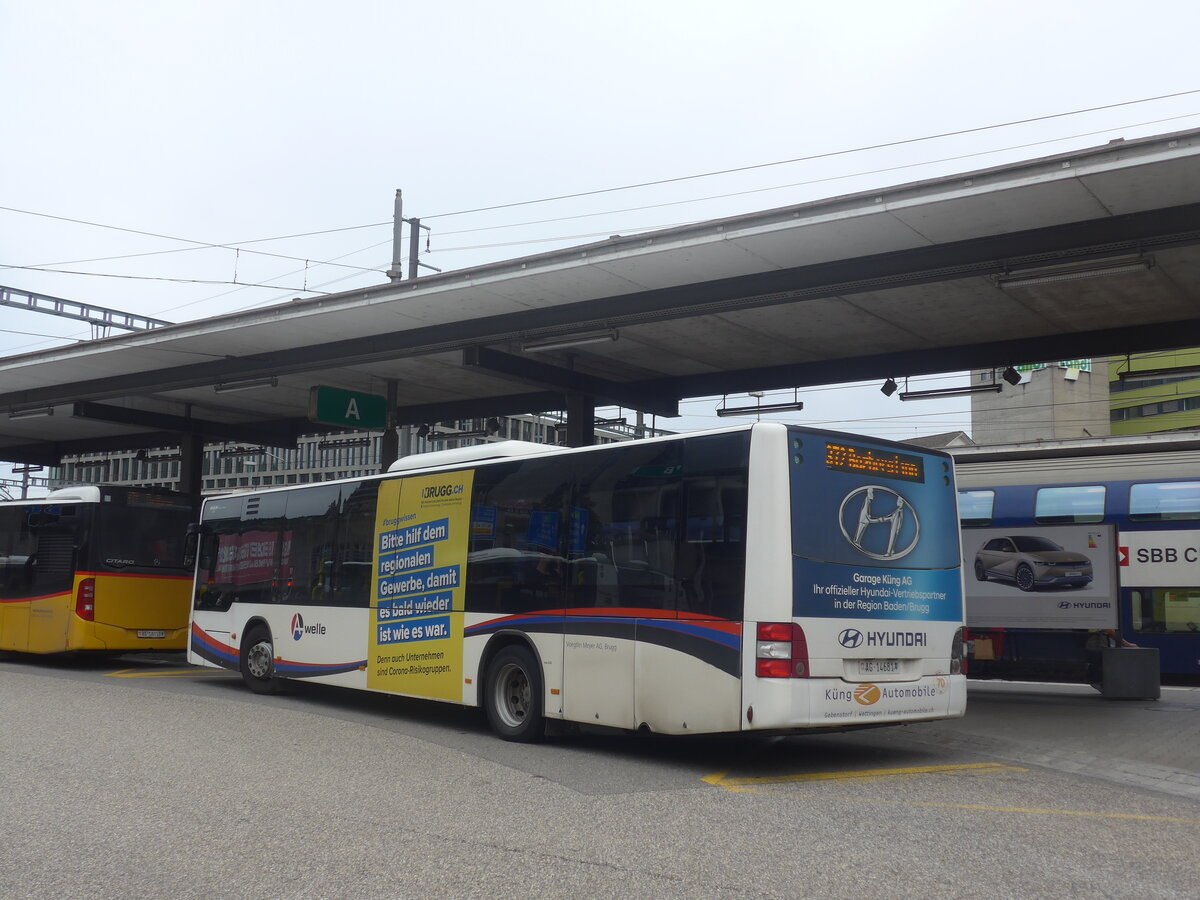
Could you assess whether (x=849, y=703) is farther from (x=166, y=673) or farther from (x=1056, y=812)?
(x=166, y=673)

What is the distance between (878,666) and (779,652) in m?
1.12

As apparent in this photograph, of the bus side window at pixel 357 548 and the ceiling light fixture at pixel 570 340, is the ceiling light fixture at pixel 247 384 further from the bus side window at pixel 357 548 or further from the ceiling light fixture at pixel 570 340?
the bus side window at pixel 357 548

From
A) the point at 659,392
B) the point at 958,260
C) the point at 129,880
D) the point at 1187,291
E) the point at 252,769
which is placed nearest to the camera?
the point at 129,880

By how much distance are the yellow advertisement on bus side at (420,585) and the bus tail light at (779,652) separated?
4121 mm

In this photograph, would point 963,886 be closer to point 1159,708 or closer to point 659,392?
point 1159,708

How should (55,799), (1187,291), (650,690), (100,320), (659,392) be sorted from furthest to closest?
1. (100,320)
2. (659,392)
3. (1187,291)
4. (650,690)
5. (55,799)

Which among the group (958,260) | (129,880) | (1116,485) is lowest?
(129,880)

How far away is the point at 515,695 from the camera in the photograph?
12016 mm

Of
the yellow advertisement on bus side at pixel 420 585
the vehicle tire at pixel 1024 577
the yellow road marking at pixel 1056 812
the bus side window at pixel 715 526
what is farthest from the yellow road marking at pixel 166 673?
the yellow road marking at pixel 1056 812

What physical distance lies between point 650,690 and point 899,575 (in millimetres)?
2278

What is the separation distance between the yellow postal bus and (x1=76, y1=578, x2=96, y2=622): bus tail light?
0.05 feet

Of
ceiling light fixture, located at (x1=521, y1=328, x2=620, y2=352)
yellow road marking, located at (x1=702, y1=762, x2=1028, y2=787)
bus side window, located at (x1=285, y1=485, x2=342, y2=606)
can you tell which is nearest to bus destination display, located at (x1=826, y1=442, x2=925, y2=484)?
yellow road marking, located at (x1=702, y1=762, x2=1028, y2=787)

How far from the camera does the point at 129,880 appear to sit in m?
5.86

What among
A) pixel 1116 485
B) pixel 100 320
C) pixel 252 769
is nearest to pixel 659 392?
pixel 1116 485
